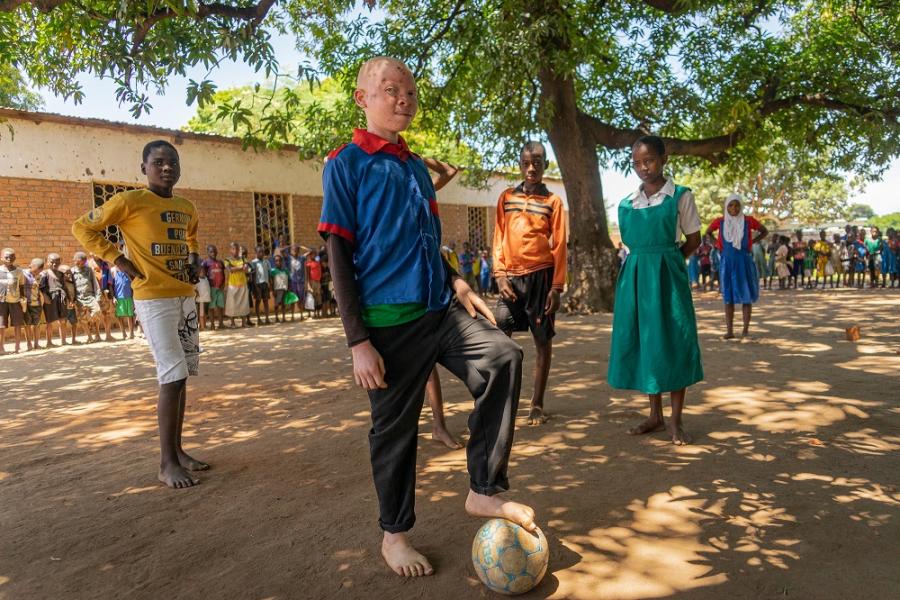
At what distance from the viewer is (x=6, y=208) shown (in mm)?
12742

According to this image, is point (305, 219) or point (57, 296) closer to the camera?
point (57, 296)

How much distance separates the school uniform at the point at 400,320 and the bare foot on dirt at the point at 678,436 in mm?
2017

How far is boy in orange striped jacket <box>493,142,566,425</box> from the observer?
4.76 m

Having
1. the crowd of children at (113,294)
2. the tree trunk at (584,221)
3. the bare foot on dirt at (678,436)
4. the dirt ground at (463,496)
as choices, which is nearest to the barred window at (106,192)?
the crowd of children at (113,294)

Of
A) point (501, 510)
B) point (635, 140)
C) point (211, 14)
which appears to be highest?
point (635, 140)

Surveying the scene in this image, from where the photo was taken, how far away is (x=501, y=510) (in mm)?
2570

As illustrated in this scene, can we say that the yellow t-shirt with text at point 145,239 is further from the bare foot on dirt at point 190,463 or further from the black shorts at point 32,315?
the black shorts at point 32,315

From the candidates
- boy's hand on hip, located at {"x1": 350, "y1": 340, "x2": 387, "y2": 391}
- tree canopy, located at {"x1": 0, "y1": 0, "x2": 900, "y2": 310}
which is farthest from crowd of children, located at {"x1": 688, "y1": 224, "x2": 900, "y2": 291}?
boy's hand on hip, located at {"x1": 350, "y1": 340, "x2": 387, "y2": 391}

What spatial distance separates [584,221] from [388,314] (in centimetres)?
1084

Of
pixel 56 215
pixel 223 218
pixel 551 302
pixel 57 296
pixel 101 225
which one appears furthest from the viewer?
pixel 223 218

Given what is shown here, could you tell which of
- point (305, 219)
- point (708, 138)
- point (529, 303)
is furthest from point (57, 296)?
point (708, 138)

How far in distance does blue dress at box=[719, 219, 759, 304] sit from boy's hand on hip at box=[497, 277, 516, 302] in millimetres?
4706

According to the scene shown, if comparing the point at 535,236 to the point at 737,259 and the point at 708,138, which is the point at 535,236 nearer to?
the point at 737,259

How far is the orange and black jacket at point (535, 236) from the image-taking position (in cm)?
475
